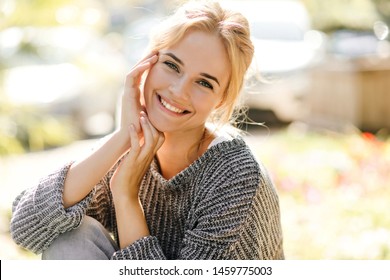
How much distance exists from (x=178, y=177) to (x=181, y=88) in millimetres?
349

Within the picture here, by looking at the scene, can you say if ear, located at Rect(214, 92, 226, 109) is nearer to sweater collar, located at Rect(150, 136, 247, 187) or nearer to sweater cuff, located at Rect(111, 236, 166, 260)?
sweater collar, located at Rect(150, 136, 247, 187)

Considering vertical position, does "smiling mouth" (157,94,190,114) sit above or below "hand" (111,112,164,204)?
above

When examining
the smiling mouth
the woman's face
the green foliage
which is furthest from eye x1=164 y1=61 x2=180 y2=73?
the green foliage

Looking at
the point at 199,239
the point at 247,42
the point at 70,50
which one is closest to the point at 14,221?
the point at 199,239

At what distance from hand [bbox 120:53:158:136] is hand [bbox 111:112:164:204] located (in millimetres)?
32

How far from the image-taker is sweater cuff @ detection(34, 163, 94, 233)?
2664 millimetres

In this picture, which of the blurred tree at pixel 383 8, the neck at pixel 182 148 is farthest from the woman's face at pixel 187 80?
the blurred tree at pixel 383 8

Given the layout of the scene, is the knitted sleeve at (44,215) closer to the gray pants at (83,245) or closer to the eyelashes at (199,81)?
the gray pants at (83,245)

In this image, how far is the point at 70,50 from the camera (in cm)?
580

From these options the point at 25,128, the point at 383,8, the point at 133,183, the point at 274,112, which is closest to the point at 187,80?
the point at 133,183

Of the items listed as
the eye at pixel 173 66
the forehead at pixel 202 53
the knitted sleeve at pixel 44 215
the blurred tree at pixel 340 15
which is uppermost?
the blurred tree at pixel 340 15

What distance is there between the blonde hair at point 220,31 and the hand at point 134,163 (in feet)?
1.05

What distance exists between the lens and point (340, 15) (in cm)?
1700

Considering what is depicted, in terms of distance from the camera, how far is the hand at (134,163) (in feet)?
8.87
